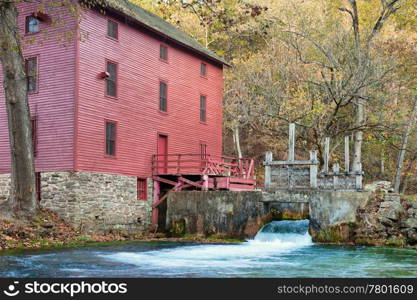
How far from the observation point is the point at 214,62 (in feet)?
95.8

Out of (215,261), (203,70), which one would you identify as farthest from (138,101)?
(215,261)

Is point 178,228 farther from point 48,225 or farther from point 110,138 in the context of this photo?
point 48,225

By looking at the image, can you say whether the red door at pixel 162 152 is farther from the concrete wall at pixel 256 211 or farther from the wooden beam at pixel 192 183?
the concrete wall at pixel 256 211

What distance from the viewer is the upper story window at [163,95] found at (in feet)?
83.0

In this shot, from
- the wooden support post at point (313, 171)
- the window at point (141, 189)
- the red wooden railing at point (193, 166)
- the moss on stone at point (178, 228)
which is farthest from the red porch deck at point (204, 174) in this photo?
the wooden support post at point (313, 171)

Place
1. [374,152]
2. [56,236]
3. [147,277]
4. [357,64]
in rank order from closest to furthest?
[147,277] < [56,236] < [357,64] < [374,152]

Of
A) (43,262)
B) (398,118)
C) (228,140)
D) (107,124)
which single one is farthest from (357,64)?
(228,140)

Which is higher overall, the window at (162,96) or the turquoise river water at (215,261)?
the window at (162,96)

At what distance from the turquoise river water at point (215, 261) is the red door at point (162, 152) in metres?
→ 6.05

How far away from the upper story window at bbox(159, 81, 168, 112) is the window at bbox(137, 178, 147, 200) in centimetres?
340

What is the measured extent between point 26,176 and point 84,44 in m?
5.32

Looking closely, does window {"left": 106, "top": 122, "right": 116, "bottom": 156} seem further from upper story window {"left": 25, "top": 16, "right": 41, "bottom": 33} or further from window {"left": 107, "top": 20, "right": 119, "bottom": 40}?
upper story window {"left": 25, "top": 16, "right": 41, "bottom": 33}

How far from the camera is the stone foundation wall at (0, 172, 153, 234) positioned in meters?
20.3

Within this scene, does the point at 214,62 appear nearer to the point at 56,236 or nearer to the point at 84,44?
the point at 84,44
